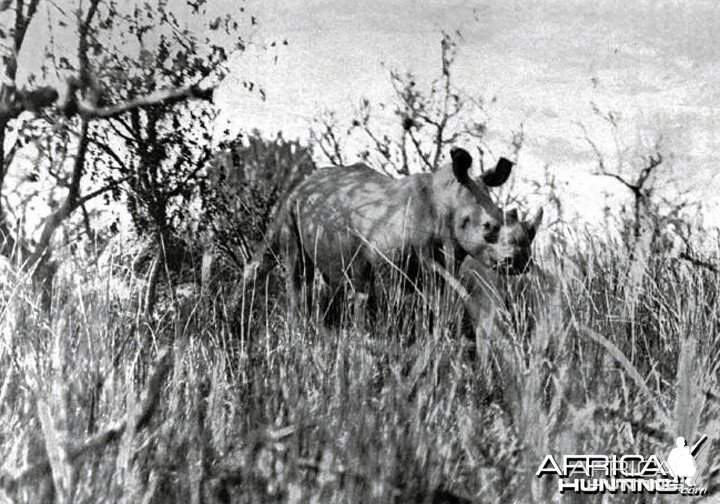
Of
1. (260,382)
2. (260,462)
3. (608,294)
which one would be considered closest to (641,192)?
(608,294)

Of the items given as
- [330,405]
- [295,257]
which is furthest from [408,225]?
[330,405]

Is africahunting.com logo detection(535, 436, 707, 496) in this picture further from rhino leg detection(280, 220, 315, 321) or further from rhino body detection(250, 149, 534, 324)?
rhino leg detection(280, 220, 315, 321)

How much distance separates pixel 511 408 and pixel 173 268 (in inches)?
89.9

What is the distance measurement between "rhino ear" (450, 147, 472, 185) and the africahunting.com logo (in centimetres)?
186

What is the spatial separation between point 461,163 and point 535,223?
1.53 feet

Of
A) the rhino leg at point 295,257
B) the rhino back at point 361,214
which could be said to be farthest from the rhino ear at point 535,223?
the rhino leg at point 295,257

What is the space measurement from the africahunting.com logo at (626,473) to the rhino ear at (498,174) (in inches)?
76.6

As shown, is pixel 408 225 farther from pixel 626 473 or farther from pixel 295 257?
pixel 626 473

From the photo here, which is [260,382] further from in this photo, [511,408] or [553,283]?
[553,283]

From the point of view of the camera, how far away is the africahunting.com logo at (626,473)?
2.42m

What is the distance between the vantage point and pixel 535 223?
395cm

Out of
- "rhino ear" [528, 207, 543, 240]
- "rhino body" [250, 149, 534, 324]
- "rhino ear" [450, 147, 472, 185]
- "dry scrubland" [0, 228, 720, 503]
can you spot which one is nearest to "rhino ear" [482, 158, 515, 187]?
"rhino body" [250, 149, 534, 324]

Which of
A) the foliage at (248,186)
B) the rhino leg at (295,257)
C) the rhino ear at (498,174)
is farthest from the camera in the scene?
the foliage at (248,186)

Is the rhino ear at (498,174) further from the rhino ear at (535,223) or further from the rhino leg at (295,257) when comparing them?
the rhino leg at (295,257)
